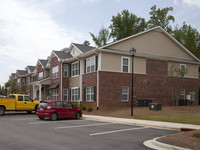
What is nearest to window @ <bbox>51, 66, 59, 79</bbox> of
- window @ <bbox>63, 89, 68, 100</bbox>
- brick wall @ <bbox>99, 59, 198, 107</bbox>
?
window @ <bbox>63, 89, 68, 100</bbox>

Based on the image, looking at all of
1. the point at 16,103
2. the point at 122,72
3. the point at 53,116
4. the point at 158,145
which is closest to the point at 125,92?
the point at 122,72

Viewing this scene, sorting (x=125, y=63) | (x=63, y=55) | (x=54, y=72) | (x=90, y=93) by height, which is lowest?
(x=90, y=93)

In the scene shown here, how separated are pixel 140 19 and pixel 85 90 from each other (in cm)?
3338

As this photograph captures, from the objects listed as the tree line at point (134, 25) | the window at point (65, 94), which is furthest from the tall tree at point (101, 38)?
the window at point (65, 94)

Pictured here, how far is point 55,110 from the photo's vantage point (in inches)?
698

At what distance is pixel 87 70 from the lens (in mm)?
28062

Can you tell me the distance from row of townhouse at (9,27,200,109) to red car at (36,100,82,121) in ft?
22.2

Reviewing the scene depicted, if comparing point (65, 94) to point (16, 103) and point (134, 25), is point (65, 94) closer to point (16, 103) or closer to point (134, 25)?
point (16, 103)

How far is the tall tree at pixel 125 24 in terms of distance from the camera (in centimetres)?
5406

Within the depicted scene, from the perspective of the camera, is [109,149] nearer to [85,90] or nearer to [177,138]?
[177,138]

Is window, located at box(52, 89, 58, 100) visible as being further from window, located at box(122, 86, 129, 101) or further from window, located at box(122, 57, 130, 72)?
window, located at box(122, 57, 130, 72)

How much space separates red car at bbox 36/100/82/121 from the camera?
57.5 ft

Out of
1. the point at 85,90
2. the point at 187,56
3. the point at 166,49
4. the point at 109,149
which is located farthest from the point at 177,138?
the point at 187,56

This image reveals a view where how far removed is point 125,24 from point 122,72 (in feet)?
99.6
